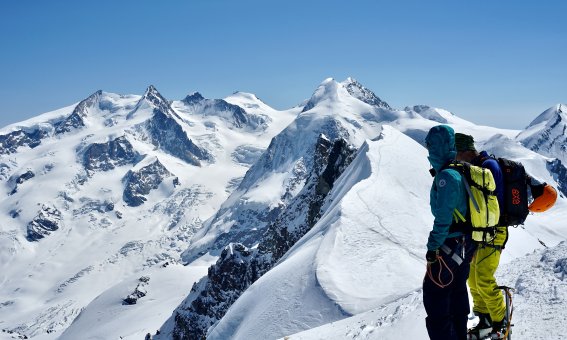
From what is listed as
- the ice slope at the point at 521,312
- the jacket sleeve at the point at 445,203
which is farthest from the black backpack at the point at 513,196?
the ice slope at the point at 521,312

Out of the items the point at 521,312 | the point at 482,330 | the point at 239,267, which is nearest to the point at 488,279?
the point at 482,330

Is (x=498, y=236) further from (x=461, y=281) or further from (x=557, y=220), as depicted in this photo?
(x=557, y=220)

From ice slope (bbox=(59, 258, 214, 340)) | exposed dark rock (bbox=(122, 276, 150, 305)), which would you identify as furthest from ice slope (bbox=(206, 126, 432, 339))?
exposed dark rock (bbox=(122, 276, 150, 305))

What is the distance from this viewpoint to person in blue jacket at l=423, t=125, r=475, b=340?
797 centimetres

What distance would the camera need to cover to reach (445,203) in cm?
786

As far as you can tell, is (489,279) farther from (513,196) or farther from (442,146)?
(442,146)

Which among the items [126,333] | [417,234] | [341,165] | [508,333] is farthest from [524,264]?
[126,333]

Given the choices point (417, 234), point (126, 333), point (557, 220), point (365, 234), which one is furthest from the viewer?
point (126, 333)

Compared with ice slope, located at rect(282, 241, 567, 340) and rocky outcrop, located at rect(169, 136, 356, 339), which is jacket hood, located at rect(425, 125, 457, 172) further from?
rocky outcrop, located at rect(169, 136, 356, 339)

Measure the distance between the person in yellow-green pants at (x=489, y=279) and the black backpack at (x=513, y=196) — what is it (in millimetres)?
105

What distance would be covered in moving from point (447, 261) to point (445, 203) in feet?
3.20

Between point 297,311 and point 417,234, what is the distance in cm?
1467

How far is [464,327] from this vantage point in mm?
8227

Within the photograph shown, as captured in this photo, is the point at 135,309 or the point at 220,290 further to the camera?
the point at 135,309
